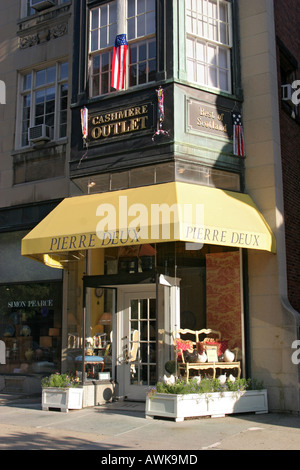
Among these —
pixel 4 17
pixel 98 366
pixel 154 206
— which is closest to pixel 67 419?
pixel 98 366

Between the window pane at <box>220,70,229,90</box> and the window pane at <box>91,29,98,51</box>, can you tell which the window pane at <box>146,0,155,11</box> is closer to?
the window pane at <box>91,29,98,51</box>

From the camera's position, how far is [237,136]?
11.4 meters

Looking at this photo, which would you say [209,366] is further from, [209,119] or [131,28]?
[131,28]

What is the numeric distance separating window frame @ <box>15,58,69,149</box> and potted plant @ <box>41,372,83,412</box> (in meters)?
6.13

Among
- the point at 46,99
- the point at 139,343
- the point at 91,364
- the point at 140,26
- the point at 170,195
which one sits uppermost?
the point at 140,26

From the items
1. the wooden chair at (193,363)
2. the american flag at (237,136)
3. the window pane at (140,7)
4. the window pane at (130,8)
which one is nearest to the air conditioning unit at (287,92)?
the american flag at (237,136)

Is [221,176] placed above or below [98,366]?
above

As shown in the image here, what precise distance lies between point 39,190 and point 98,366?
4.73 m

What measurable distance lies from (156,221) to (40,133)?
17.8 ft

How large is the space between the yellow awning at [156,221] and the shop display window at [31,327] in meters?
2.12

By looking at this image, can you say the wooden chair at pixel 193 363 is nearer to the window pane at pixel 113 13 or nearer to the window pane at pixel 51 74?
the window pane at pixel 113 13

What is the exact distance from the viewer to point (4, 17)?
1502 centimetres

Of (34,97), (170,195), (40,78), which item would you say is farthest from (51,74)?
(170,195)

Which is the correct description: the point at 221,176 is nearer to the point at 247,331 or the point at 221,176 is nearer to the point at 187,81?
the point at 187,81
